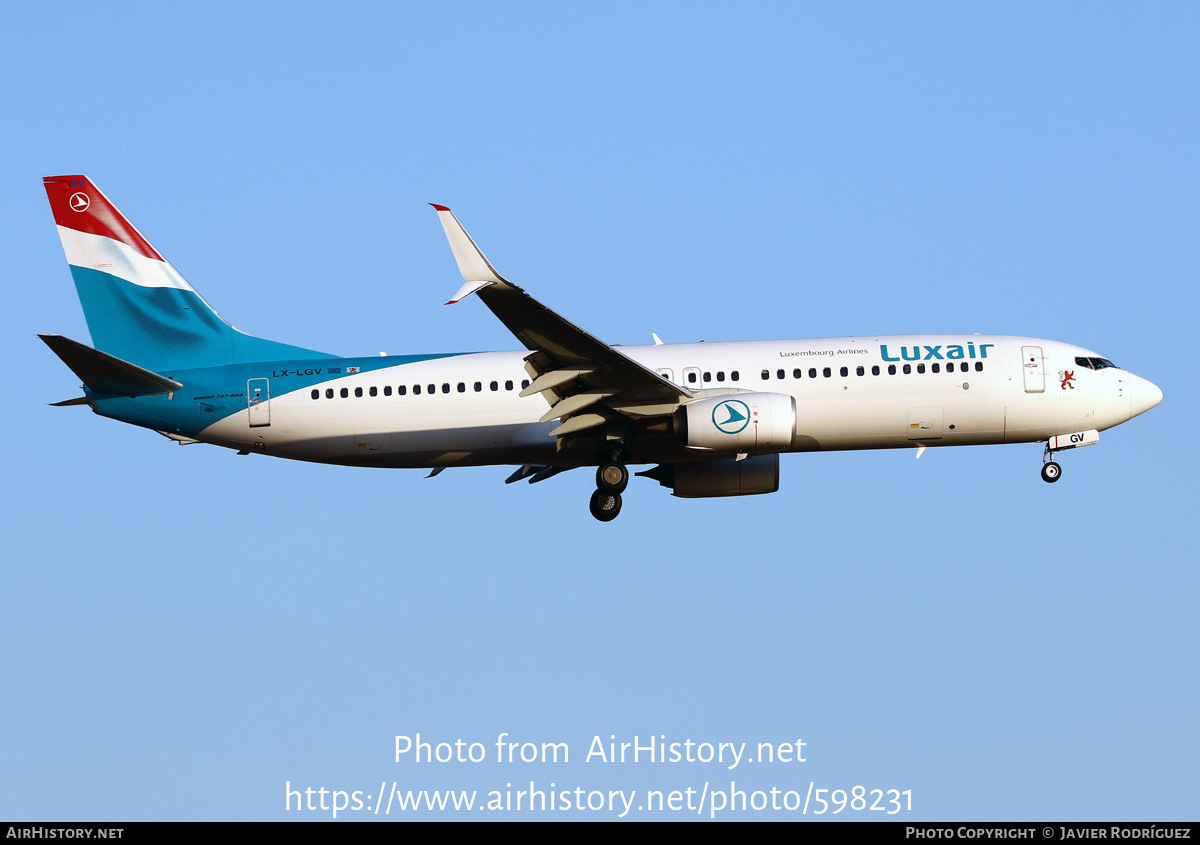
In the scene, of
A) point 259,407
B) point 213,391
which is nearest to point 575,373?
point 259,407

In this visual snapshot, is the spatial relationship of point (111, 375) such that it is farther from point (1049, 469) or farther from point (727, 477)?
point (1049, 469)

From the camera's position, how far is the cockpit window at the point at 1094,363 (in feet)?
125

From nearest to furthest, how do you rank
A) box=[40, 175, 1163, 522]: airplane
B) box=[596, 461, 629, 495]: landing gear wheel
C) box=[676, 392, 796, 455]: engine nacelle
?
box=[676, 392, 796, 455]: engine nacelle < box=[40, 175, 1163, 522]: airplane < box=[596, 461, 629, 495]: landing gear wheel

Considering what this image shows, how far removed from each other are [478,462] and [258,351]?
22.9ft

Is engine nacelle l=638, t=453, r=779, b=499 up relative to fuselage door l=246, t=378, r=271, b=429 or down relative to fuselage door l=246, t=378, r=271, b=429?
down

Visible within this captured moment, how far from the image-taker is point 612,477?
37.1 m

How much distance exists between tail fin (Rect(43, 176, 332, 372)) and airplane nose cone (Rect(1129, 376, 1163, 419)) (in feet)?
73.5

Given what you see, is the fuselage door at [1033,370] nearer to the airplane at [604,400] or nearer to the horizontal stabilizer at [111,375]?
the airplane at [604,400]

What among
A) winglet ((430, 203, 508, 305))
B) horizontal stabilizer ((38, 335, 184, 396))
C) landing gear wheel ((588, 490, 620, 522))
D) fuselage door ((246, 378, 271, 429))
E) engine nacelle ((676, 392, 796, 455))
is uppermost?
winglet ((430, 203, 508, 305))

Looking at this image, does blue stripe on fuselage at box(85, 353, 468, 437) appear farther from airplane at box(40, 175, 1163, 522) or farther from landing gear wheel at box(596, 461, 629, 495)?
landing gear wheel at box(596, 461, 629, 495)

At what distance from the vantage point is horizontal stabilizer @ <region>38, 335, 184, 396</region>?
35031mm

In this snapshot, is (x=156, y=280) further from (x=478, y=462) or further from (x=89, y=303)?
(x=478, y=462)

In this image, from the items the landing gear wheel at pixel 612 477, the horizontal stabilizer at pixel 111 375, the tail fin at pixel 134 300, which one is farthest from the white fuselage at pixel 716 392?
the tail fin at pixel 134 300

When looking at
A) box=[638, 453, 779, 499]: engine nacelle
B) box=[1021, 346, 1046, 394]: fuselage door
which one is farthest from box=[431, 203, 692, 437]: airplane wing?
box=[1021, 346, 1046, 394]: fuselage door
